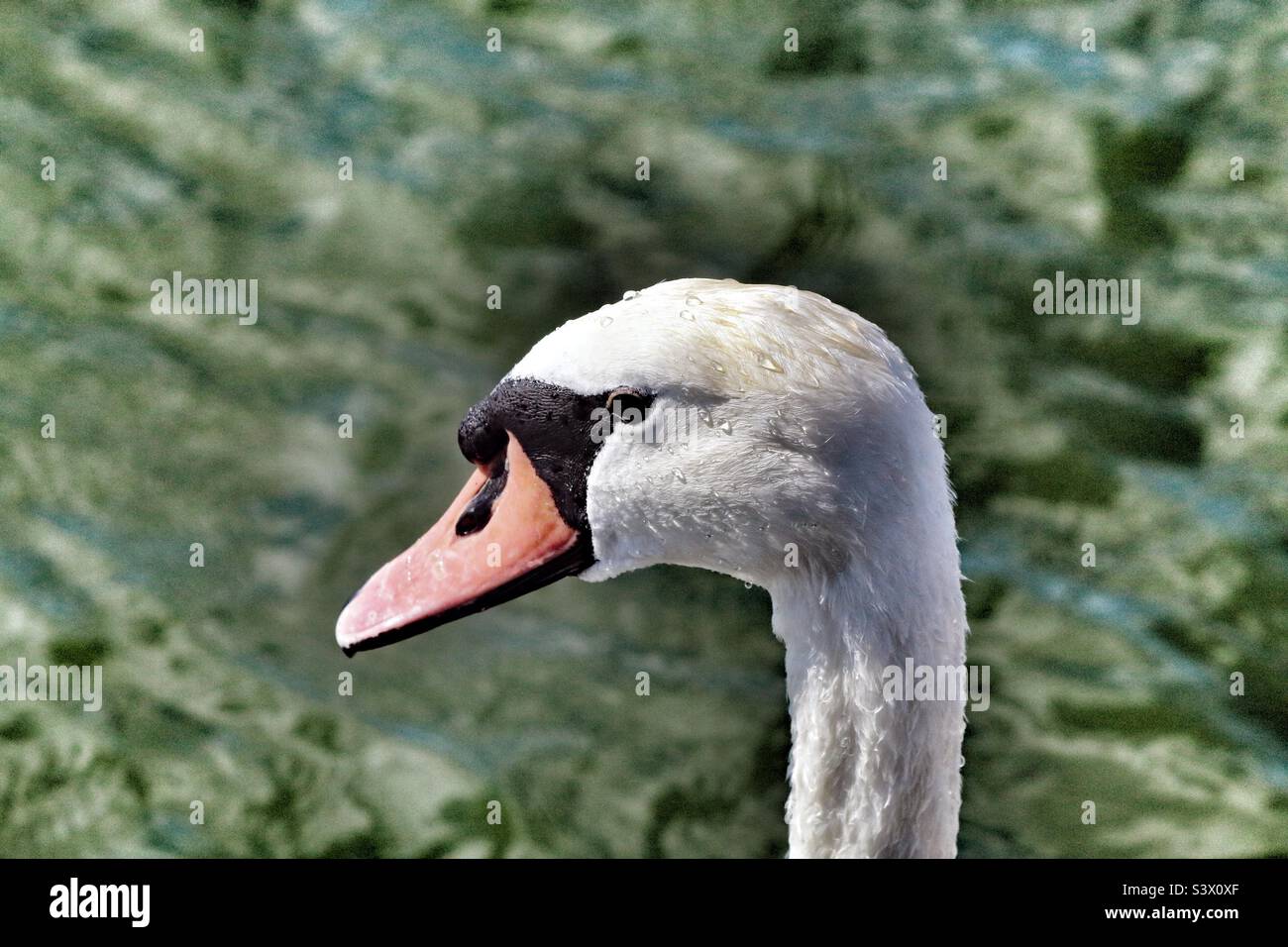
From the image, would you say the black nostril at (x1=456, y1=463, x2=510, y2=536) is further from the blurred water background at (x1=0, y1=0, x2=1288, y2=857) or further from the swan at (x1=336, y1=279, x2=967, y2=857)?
the blurred water background at (x1=0, y1=0, x2=1288, y2=857)

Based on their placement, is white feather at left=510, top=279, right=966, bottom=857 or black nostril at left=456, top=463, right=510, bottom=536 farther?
black nostril at left=456, top=463, right=510, bottom=536

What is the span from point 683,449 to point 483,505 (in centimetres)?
50

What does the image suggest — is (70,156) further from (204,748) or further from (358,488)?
(204,748)

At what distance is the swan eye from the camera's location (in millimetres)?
2822

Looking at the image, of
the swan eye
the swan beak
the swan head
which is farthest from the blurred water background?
the swan eye

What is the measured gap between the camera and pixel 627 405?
9.37ft

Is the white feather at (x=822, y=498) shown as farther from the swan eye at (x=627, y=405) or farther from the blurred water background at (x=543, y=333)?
the blurred water background at (x=543, y=333)

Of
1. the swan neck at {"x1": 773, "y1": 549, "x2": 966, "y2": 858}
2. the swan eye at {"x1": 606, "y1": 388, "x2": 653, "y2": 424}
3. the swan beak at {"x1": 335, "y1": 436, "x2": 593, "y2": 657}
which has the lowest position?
the swan neck at {"x1": 773, "y1": 549, "x2": 966, "y2": 858}

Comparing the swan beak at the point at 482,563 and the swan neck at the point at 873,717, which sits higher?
the swan beak at the point at 482,563

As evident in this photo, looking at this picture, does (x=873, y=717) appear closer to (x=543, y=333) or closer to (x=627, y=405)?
(x=627, y=405)

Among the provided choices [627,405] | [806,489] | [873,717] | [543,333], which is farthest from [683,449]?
[543,333]

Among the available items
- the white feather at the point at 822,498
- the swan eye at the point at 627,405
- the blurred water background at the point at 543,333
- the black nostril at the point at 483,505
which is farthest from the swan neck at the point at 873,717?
the blurred water background at the point at 543,333

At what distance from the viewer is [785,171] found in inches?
267

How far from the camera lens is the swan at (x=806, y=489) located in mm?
2719
